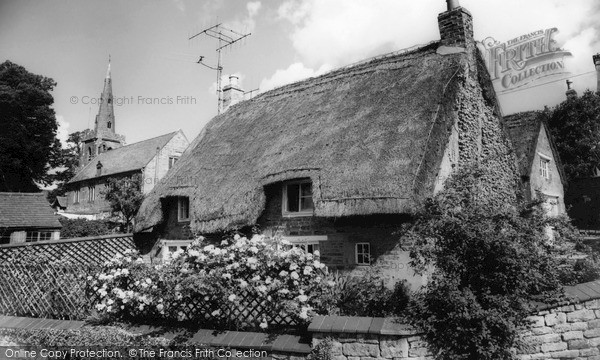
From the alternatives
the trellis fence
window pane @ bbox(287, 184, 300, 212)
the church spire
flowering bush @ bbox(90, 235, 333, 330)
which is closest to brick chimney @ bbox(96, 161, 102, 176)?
the church spire

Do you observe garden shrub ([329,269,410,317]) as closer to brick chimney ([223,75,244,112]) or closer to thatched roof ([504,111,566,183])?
thatched roof ([504,111,566,183])

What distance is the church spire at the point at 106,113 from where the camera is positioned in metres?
60.8

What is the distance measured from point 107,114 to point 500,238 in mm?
65549

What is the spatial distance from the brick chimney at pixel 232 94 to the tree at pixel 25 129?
21.1 meters

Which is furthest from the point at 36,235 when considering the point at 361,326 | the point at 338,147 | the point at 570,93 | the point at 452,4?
the point at 570,93

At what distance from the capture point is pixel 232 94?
19.9 m

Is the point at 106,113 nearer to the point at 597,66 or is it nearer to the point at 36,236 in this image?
the point at 36,236

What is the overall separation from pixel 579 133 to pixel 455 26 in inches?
851

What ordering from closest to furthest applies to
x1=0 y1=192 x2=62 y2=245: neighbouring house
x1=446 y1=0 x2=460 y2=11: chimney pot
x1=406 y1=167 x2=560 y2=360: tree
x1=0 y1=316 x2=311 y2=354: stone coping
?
x1=406 y1=167 x2=560 y2=360: tree < x1=0 y1=316 x2=311 y2=354: stone coping < x1=446 y1=0 x2=460 y2=11: chimney pot < x1=0 y1=192 x2=62 y2=245: neighbouring house

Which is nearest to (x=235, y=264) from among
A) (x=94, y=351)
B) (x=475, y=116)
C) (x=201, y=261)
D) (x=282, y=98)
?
(x=201, y=261)

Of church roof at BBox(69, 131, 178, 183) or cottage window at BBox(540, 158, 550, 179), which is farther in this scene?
church roof at BBox(69, 131, 178, 183)

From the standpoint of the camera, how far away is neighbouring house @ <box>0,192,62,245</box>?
22.8 meters

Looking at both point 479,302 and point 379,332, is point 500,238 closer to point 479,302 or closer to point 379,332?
point 479,302

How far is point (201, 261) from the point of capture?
7641 mm
